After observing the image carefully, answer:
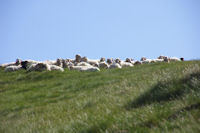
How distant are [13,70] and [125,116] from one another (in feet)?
113

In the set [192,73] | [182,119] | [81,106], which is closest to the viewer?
[182,119]

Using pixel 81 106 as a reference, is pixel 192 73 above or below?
above

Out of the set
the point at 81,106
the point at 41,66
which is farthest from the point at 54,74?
the point at 81,106

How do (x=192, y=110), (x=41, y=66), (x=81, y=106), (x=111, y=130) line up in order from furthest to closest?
A: (x=41, y=66), (x=81, y=106), (x=111, y=130), (x=192, y=110)

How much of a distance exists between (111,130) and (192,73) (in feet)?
11.0

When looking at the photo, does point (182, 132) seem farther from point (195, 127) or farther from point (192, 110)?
point (192, 110)

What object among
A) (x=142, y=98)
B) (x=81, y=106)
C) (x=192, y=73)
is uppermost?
(x=192, y=73)

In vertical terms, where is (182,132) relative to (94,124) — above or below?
above

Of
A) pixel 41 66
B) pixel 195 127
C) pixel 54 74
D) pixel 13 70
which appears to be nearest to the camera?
pixel 195 127

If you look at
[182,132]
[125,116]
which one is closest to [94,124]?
[125,116]

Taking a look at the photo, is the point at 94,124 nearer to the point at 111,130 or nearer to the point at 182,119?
the point at 111,130

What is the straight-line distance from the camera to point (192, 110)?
176 inches

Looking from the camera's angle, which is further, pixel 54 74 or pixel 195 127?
pixel 54 74

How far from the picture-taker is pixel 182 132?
355 cm
